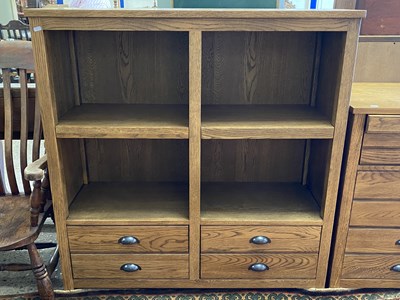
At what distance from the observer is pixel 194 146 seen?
51.8 inches

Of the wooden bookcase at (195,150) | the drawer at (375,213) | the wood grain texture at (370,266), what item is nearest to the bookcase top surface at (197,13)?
the wooden bookcase at (195,150)

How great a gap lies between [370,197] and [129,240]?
974 millimetres

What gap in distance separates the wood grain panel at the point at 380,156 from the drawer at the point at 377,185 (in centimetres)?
4

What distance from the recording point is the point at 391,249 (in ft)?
4.79

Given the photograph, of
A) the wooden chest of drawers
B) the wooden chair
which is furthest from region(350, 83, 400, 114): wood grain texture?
the wooden chair

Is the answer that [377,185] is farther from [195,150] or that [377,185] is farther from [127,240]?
[127,240]

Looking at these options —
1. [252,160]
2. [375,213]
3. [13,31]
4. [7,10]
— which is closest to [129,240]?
[252,160]

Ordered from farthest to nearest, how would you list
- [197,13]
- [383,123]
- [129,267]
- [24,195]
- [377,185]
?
[24,195] → [129,267] → [377,185] → [383,123] → [197,13]

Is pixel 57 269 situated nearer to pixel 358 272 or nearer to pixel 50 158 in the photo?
pixel 50 158

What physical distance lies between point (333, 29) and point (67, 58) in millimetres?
1052

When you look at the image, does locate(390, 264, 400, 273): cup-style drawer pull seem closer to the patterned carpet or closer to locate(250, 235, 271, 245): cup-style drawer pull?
the patterned carpet

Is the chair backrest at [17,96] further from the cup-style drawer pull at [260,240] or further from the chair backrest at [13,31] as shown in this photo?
the chair backrest at [13,31]

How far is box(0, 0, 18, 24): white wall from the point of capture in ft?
17.6

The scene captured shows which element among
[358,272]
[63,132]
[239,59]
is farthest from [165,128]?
[358,272]
